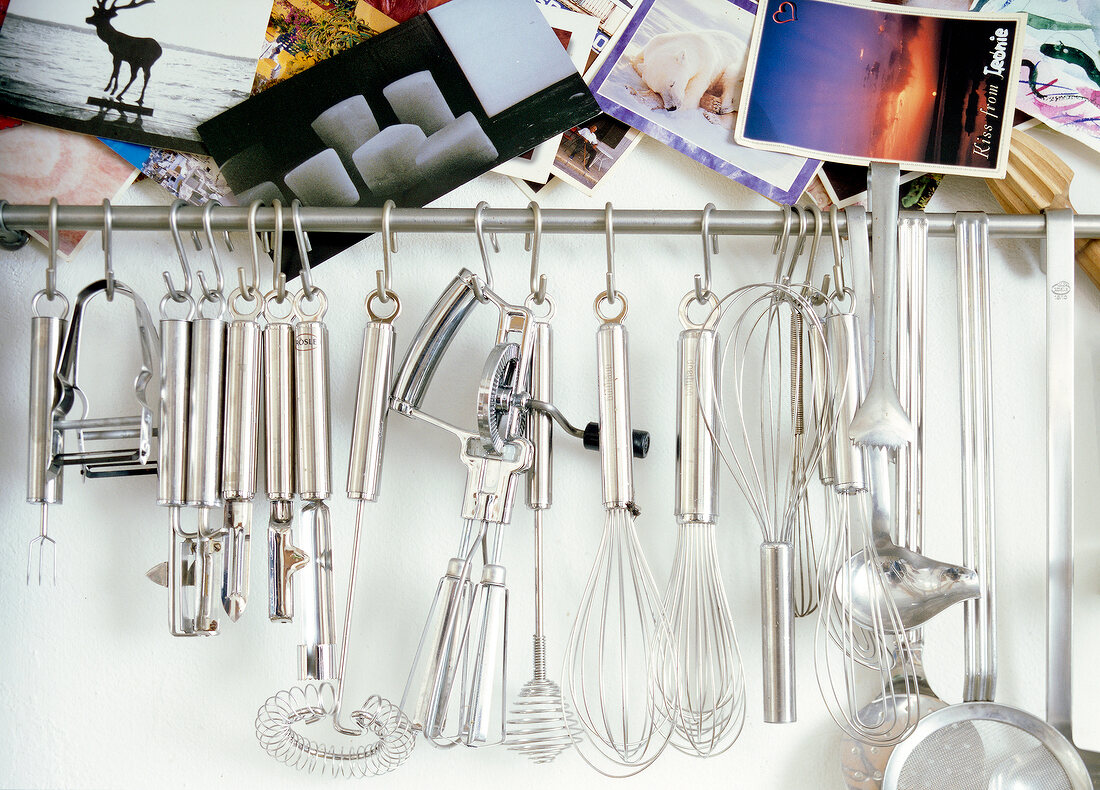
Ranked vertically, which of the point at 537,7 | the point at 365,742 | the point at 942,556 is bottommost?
the point at 365,742

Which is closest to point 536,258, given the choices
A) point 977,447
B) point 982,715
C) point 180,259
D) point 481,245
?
point 481,245

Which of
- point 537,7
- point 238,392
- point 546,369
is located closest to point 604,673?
point 546,369

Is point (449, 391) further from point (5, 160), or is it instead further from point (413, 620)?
point (5, 160)

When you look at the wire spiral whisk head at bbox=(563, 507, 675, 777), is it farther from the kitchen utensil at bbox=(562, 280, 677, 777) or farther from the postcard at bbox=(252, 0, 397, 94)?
the postcard at bbox=(252, 0, 397, 94)

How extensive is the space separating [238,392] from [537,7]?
0.39m

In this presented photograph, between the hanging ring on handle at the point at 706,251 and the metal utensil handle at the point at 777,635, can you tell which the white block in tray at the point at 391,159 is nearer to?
the hanging ring on handle at the point at 706,251

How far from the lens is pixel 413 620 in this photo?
0.71 meters

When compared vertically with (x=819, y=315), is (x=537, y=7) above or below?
above

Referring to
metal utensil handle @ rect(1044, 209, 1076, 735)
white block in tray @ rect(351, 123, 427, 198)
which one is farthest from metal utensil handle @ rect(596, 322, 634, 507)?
metal utensil handle @ rect(1044, 209, 1076, 735)

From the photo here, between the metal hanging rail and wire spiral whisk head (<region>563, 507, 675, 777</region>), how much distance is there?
227 mm

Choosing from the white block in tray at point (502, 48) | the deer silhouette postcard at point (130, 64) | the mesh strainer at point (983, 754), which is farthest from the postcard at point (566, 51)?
the mesh strainer at point (983, 754)

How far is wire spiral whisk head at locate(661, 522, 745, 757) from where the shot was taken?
65cm

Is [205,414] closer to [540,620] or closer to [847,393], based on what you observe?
[540,620]

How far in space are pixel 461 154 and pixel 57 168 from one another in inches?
12.6
